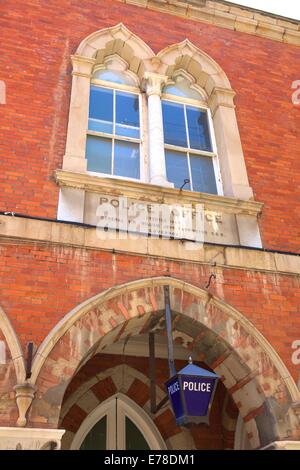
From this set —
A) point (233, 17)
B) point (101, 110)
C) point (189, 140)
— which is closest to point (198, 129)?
point (189, 140)

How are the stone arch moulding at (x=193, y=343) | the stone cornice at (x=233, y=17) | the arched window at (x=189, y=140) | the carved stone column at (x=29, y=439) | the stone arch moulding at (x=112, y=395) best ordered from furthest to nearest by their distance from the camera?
the stone cornice at (x=233, y=17) → the arched window at (x=189, y=140) → the stone arch moulding at (x=112, y=395) → the stone arch moulding at (x=193, y=343) → the carved stone column at (x=29, y=439)

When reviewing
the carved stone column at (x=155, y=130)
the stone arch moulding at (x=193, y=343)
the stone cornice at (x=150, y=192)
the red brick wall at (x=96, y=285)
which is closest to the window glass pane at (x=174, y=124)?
the carved stone column at (x=155, y=130)

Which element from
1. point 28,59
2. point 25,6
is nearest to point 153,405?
point 28,59

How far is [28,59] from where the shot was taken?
21.8 ft

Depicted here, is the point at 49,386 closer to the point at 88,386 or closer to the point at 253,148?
the point at 88,386

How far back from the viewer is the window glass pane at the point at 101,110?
680 cm

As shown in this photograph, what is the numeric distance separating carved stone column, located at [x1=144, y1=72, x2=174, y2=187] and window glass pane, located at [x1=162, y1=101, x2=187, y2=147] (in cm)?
28

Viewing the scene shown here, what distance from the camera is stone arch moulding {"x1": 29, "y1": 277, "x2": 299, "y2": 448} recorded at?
177 inches

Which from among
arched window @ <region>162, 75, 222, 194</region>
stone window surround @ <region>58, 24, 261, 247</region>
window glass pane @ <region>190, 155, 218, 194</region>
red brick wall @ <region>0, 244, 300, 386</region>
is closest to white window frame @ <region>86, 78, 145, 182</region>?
stone window surround @ <region>58, 24, 261, 247</region>

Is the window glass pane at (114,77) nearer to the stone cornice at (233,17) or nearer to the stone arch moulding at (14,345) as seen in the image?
the stone cornice at (233,17)

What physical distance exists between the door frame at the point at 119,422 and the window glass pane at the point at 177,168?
3.37 m

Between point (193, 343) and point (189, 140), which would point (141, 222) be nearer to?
point (193, 343)

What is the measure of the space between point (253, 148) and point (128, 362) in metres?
3.86

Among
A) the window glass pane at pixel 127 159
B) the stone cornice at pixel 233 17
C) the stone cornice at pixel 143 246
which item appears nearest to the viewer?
the stone cornice at pixel 143 246
